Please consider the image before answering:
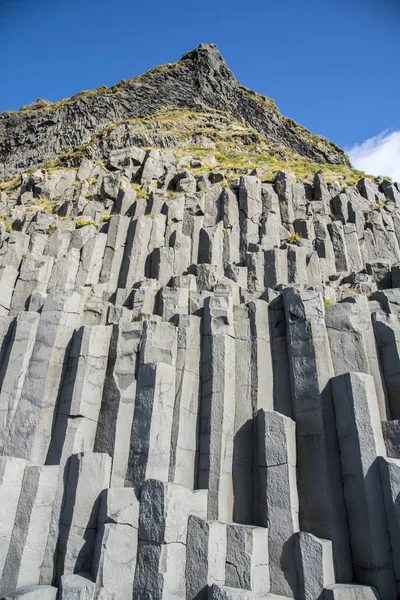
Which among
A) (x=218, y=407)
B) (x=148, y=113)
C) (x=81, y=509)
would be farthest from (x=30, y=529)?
(x=148, y=113)

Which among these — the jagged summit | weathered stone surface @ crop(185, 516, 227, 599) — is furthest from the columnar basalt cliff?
the jagged summit

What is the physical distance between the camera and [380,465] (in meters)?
6.58

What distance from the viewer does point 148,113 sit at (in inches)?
1833

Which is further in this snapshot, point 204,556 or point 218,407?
point 218,407

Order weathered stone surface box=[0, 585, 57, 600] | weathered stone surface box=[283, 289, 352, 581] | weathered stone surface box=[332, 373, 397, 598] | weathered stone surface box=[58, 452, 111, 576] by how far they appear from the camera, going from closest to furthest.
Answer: weathered stone surface box=[0, 585, 57, 600], weathered stone surface box=[332, 373, 397, 598], weathered stone surface box=[58, 452, 111, 576], weathered stone surface box=[283, 289, 352, 581]

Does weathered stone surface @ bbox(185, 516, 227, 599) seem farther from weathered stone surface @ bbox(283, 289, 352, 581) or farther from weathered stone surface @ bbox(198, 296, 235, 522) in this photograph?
weathered stone surface @ bbox(283, 289, 352, 581)

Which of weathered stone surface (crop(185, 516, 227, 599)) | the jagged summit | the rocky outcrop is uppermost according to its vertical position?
the jagged summit

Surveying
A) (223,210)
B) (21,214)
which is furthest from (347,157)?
(21,214)

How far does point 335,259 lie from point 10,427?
12.4 m

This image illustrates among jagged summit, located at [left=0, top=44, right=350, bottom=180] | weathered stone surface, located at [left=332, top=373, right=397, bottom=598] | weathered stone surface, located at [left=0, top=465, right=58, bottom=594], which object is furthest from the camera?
jagged summit, located at [left=0, top=44, right=350, bottom=180]

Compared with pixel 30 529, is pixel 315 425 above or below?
above

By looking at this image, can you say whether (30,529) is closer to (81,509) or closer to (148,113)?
(81,509)

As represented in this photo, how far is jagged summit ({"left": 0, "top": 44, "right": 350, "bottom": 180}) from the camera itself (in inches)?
1759

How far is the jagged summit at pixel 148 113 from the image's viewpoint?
147ft
